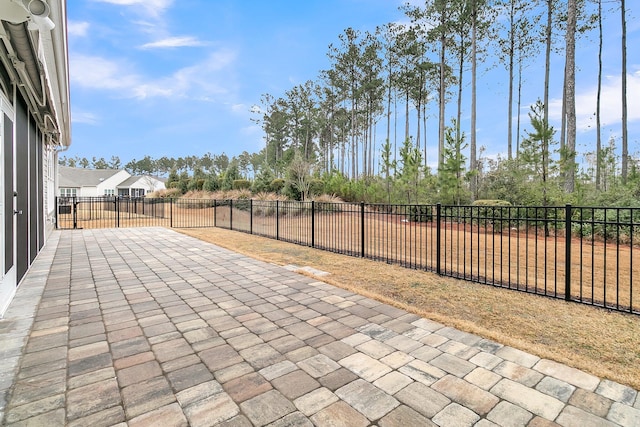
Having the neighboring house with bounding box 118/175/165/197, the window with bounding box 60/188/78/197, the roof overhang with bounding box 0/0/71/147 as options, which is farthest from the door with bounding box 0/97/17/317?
the neighboring house with bounding box 118/175/165/197

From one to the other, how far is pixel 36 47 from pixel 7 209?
1724 mm

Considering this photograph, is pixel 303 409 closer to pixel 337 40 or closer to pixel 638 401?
pixel 638 401

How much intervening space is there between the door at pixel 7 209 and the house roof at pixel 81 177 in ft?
132

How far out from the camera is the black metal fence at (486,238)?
4.06m

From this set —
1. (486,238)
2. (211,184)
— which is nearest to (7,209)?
(486,238)

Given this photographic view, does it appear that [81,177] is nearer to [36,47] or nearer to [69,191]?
[69,191]

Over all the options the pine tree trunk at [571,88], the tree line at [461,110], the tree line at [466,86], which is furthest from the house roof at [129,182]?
the pine tree trunk at [571,88]

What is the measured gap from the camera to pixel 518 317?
10.5 ft

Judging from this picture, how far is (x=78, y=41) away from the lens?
5895 mm

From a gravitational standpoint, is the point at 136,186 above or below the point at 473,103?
below

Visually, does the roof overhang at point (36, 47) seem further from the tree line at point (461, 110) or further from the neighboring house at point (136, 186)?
the neighboring house at point (136, 186)

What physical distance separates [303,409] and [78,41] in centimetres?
723

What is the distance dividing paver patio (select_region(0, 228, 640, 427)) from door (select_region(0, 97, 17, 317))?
21 centimetres

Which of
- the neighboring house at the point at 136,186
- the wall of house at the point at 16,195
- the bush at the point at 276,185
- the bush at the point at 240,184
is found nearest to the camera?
the wall of house at the point at 16,195
